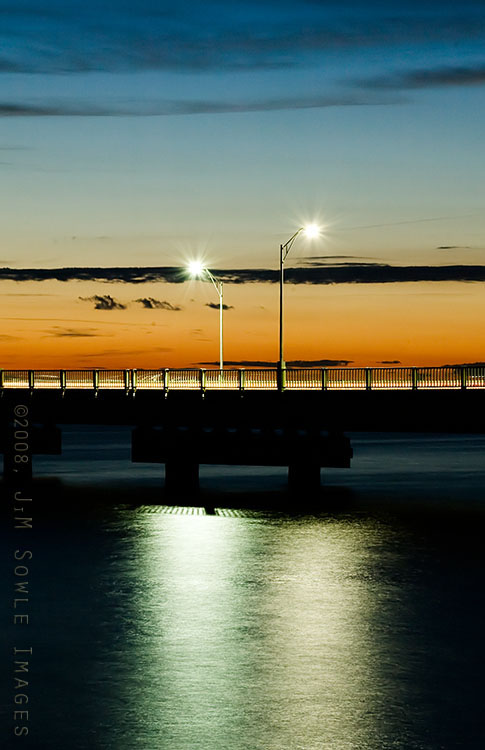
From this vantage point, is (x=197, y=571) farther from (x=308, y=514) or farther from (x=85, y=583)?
(x=308, y=514)

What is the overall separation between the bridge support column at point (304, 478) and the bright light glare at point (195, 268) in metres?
11.6

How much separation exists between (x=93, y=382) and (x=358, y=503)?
16.6 m

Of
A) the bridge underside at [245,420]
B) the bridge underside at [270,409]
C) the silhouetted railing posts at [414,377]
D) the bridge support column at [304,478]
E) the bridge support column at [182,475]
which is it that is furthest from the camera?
the bridge support column at [304,478]

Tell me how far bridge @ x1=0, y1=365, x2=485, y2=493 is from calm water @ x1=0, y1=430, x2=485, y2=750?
476 centimetres

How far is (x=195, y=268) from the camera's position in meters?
53.6

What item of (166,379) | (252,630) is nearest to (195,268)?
(166,379)

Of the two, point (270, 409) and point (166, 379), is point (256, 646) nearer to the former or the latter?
point (270, 409)

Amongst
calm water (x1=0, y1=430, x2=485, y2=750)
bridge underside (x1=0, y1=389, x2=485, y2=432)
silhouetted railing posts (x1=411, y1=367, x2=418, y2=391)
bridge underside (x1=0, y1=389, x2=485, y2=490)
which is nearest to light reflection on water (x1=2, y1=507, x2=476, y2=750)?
calm water (x1=0, y1=430, x2=485, y2=750)

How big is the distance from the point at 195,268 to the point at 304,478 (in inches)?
504

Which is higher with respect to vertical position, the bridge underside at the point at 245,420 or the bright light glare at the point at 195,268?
the bright light glare at the point at 195,268

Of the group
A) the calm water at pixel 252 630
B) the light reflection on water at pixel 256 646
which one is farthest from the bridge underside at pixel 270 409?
the light reflection on water at pixel 256 646

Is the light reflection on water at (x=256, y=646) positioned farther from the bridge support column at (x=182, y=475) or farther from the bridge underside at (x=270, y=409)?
the bridge support column at (x=182, y=475)

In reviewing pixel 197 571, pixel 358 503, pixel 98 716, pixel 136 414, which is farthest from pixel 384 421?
pixel 98 716

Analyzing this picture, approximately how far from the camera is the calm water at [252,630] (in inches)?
582
